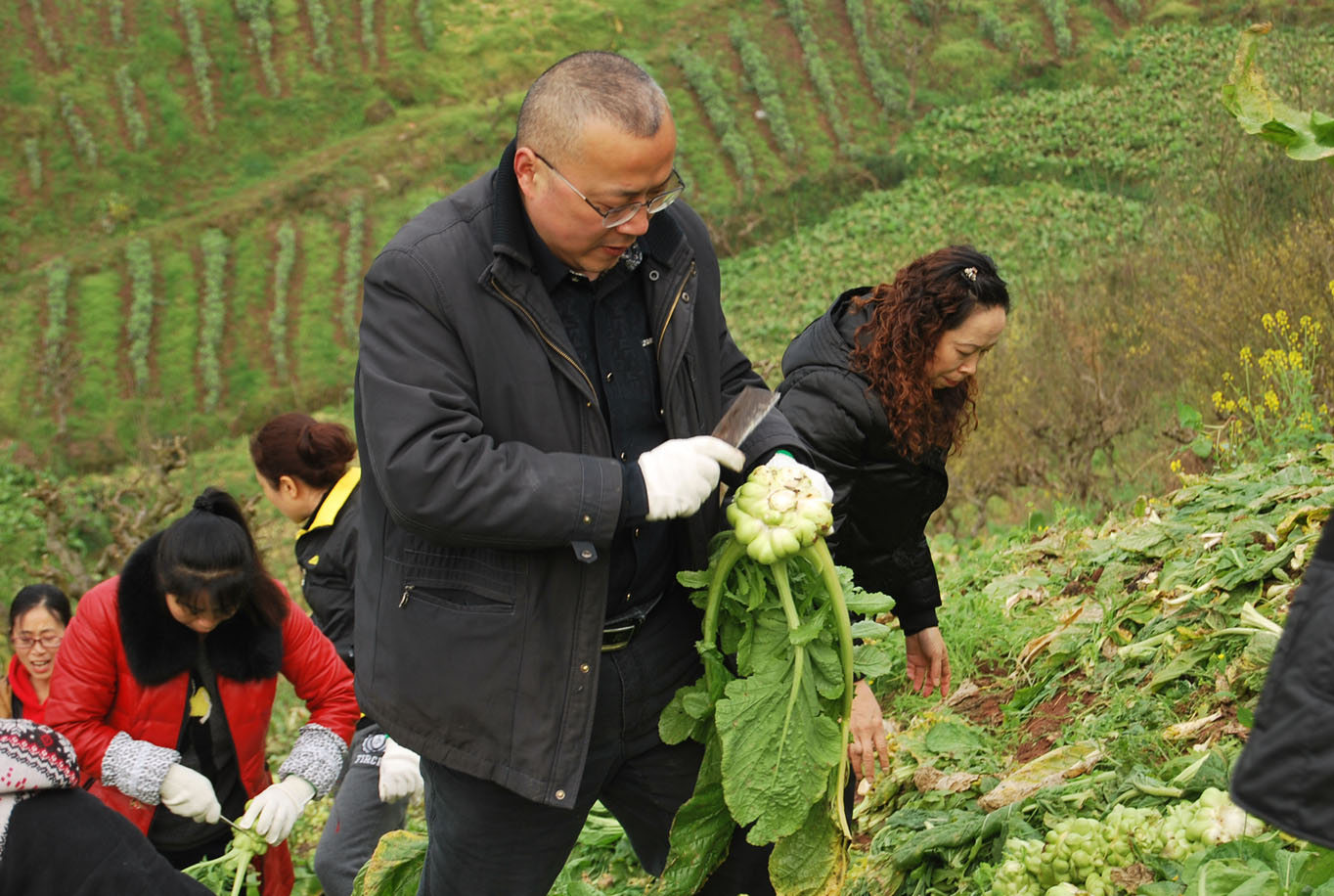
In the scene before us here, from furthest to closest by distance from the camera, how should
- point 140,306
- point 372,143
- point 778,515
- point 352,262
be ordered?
point 372,143, point 352,262, point 140,306, point 778,515

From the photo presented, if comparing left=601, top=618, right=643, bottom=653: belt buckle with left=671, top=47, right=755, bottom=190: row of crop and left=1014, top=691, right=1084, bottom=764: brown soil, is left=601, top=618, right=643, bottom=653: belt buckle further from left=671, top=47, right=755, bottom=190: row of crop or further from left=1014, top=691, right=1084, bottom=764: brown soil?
left=671, top=47, right=755, bottom=190: row of crop

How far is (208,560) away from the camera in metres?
3.41

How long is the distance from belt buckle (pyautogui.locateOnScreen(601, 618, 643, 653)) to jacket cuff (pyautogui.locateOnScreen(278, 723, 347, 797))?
1.68 metres

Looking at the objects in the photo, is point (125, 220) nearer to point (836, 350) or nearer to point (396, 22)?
point (396, 22)

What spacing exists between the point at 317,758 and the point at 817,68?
98.9ft

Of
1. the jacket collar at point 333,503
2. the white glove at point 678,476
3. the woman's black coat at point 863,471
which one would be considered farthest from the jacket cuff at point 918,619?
the jacket collar at point 333,503

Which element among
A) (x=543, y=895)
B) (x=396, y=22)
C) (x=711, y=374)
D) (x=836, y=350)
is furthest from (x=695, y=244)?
(x=396, y=22)

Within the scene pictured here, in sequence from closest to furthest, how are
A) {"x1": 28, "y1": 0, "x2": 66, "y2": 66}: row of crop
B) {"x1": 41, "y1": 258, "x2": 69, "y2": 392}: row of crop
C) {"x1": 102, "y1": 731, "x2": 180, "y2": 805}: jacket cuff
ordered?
{"x1": 102, "y1": 731, "x2": 180, "y2": 805}: jacket cuff, {"x1": 41, "y1": 258, "x2": 69, "y2": 392}: row of crop, {"x1": 28, "y1": 0, "x2": 66, "y2": 66}: row of crop

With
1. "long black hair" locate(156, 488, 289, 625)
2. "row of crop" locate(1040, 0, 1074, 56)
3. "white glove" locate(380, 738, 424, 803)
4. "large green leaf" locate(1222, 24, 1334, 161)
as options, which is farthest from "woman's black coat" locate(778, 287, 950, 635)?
"row of crop" locate(1040, 0, 1074, 56)

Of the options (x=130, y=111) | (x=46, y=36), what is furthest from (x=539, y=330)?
(x=46, y=36)

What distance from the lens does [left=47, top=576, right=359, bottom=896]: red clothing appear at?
11.3 feet

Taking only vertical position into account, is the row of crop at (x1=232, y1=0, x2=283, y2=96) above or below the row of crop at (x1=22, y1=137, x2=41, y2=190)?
above

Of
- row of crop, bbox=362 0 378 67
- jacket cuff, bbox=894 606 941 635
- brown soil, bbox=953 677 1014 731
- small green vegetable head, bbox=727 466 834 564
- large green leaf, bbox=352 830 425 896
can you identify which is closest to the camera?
small green vegetable head, bbox=727 466 834 564

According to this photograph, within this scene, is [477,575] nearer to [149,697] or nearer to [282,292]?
[149,697]
